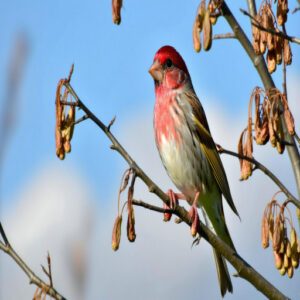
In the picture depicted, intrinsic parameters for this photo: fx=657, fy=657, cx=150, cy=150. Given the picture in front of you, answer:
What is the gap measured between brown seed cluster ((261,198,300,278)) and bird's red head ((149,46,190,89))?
291 centimetres

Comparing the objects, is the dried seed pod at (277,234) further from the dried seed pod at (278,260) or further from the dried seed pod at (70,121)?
the dried seed pod at (70,121)

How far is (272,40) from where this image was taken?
4.25 meters

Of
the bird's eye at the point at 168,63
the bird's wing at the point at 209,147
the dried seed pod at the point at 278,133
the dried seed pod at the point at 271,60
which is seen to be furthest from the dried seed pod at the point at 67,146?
the bird's eye at the point at 168,63

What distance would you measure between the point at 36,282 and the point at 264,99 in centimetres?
183

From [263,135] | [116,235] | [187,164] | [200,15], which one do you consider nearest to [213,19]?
[200,15]

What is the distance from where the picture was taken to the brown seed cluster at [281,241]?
3.99 meters

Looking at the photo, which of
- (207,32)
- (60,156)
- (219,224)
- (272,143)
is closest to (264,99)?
(272,143)

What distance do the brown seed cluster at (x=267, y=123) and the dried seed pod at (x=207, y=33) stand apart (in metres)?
0.66

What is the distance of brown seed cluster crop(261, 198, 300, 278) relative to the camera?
3.99 metres

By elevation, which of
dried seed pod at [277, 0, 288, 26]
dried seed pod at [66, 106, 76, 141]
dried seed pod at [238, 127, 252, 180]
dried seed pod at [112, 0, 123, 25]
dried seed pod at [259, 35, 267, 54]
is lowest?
dried seed pod at [238, 127, 252, 180]

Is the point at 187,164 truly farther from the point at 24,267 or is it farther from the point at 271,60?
the point at 24,267

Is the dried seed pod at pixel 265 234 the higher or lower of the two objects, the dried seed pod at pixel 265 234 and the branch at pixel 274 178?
the lower

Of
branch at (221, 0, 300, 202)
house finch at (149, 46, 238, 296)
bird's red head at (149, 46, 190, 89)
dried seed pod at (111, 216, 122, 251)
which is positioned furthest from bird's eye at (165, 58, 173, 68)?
dried seed pod at (111, 216, 122, 251)

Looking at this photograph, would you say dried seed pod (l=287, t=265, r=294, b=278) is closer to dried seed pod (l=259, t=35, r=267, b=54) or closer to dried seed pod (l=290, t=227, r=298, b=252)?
dried seed pod (l=290, t=227, r=298, b=252)
